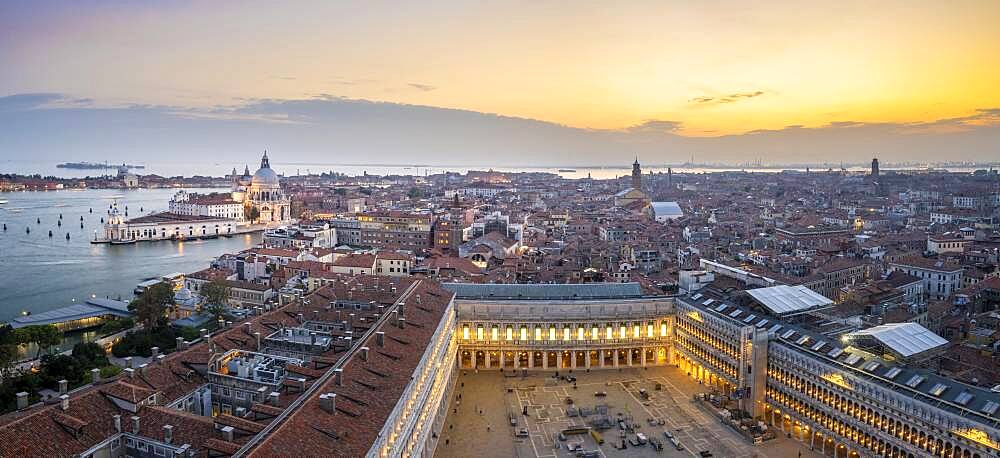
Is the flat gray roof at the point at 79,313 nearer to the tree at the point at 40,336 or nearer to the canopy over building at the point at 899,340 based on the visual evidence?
the tree at the point at 40,336

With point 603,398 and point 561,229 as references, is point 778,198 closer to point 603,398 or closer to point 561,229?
point 561,229

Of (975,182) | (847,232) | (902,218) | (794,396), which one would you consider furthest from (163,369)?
(975,182)

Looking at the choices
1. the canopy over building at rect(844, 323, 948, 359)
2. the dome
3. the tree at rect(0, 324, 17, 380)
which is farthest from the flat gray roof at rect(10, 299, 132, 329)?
the dome

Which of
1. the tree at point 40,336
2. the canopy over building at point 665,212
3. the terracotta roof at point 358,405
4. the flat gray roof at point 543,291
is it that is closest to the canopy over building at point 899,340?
the flat gray roof at point 543,291

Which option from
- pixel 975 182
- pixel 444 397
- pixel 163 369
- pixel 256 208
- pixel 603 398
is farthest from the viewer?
pixel 975 182

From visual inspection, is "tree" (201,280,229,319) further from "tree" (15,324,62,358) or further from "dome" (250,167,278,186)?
"dome" (250,167,278,186)
